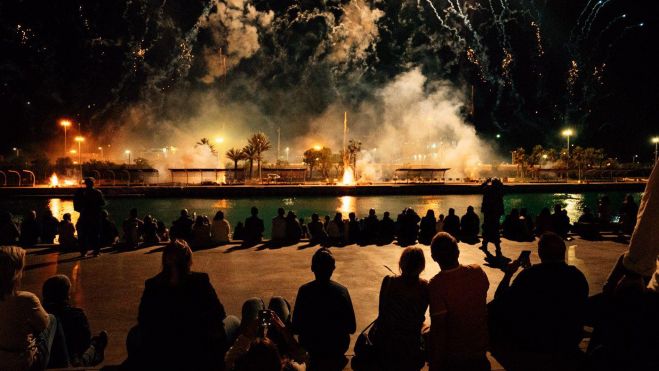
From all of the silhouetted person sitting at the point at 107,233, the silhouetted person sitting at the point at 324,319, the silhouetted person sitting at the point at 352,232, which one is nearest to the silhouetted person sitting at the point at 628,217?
the silhouetted person sitting at the point at 352,232

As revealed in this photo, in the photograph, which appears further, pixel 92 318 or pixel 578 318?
pixel 92 318

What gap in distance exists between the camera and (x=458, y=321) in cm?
340

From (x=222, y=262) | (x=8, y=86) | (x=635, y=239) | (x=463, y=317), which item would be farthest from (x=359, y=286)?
(x=8, y=86)

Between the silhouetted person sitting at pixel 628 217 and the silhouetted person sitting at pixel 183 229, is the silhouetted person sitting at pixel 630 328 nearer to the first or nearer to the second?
the silhouetted person sitting at pixel 183 229

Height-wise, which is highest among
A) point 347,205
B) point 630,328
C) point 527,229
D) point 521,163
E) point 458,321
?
point 521,163

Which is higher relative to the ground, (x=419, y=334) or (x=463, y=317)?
(x=463, y=317)

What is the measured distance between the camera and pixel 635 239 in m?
2.74

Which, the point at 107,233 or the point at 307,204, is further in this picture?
the point at 307,204

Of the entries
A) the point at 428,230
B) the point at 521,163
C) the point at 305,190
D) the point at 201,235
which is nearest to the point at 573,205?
the point at 305,190

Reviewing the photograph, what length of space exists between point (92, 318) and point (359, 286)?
3.59 m

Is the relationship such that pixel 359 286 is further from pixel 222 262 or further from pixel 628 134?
pixel 628 134

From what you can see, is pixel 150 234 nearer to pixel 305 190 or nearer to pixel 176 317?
pixel 176 317

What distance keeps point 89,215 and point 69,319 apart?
5.63 metres

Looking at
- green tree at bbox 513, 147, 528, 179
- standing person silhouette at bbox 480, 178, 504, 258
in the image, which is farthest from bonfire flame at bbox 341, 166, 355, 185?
standing person silhouette at bbox 480, 178, 504, 258
